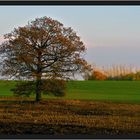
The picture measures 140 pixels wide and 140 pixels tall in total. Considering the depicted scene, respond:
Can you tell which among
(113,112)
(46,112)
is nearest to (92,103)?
(113,112)

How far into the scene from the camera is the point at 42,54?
22844 mm

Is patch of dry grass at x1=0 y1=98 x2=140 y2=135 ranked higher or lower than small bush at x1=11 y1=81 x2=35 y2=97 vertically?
lower

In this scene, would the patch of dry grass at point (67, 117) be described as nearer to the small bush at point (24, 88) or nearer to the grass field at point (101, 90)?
the small bush at point (24, 88)

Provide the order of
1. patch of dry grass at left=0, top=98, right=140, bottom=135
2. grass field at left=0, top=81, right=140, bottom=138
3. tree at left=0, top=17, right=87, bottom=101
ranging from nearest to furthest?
patch of dry grass at left=0, top=98, right=140, bottom=135 → grass field at left=0, top=81, right=140, bottom=138 → tree at left=0, top=17, right=87, bottom=101

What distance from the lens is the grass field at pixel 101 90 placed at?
75.7ft

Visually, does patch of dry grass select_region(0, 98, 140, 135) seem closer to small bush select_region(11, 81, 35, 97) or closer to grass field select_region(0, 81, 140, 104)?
small bush select_region(11, 81, 35, 97)

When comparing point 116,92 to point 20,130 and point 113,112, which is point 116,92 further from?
point 20,130

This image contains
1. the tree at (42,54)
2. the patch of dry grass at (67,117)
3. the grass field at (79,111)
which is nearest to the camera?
the patch of dry grass at (67,117)

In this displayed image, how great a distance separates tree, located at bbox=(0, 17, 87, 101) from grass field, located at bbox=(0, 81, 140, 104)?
71 centimetres

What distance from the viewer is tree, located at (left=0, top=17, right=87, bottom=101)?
2261cm

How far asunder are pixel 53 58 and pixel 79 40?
5.50 ft

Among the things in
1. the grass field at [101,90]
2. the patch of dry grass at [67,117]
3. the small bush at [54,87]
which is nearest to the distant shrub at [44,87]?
the small bush at [54,87]

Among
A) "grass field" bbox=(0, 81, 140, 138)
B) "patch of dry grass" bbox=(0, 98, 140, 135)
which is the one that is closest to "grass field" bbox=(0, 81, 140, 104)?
"grass field" bbox=(0, 81, 140, 138)

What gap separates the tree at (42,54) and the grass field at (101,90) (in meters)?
0.71
